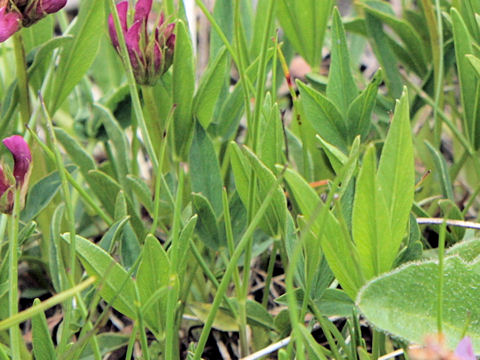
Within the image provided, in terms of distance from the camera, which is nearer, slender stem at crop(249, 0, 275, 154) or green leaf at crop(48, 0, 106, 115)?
slender stem at crop(249, 0, 275, 154)

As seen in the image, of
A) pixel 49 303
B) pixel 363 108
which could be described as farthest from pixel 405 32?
pixel 49 303

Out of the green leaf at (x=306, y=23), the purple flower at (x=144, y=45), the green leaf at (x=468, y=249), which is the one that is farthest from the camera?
the green leaf at (x=306, y=23)

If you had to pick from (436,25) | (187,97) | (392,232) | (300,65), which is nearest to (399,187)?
Result: (392,232)

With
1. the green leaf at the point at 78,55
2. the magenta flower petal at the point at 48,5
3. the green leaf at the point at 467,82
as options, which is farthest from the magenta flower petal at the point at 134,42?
the green leaf at the point at 467,82

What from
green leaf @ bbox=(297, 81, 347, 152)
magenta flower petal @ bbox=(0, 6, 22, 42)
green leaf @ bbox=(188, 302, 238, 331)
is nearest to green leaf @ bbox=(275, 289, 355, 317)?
green leaf @ bbox=(188, 302, 238, 331)

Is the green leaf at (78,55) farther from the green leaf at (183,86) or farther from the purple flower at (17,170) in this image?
the purple flower at (17,170)

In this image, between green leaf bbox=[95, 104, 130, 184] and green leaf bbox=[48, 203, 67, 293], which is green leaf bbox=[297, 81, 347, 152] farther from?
green leaf bbox=[48, 203, 67, 293]
